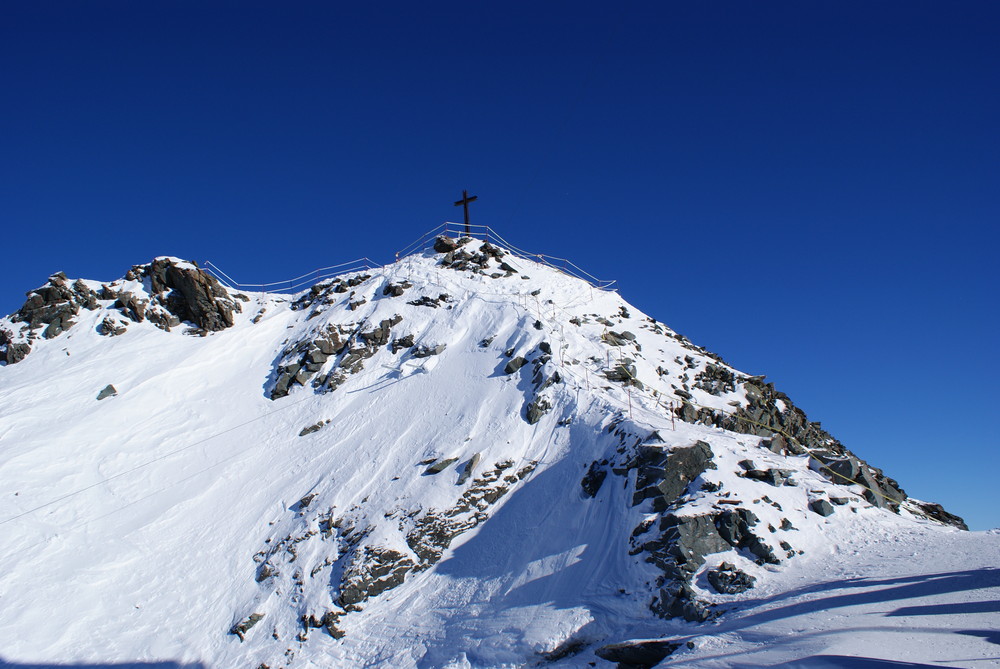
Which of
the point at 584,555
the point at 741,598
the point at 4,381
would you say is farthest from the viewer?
the point at 4,381

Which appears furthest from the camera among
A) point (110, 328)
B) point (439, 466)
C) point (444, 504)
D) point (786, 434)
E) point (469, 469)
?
point (110, 328)

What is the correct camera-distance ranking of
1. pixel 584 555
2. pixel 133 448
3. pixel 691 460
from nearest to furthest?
pixel 584 555, pixel 691 460, pixel 133 448

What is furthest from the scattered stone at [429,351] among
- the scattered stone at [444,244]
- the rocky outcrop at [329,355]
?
the scattered stone at [444,244]

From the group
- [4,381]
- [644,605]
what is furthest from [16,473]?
[644,605]

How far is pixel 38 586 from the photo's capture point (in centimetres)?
1948

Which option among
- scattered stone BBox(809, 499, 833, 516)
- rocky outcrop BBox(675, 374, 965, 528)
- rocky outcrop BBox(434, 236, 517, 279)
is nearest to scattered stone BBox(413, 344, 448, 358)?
rocky outcrop BBox(434, 236, 517, 279)

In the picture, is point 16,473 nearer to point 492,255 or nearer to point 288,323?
point 288,323

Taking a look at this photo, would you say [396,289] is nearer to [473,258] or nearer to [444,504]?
[473,258]

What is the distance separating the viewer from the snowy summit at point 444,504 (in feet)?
44.5

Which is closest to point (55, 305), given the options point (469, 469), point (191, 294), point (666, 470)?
point (191, 294)

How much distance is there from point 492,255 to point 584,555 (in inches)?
901

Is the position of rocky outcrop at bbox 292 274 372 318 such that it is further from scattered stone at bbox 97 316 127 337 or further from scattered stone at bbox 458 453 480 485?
scattered stone at bbox 458 453 480 485

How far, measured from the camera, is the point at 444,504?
20.0 meters

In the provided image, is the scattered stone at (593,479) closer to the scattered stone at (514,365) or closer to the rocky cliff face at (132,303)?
the scattered stone at (514,365)
